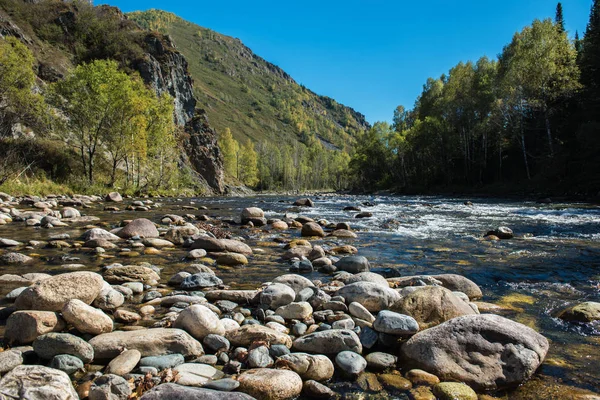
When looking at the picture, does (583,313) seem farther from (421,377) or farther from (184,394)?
(184,394)

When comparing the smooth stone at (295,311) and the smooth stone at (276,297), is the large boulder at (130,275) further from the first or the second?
the smooth stone at (295,311)

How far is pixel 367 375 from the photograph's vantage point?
127 inches

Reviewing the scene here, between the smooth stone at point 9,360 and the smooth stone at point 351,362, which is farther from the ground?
the smooth stone at point 9,360

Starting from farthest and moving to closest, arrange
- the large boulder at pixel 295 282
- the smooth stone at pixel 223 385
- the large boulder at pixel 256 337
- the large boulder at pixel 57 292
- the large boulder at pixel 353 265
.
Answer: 1. the large boulder at pixel 353 265
2. the large boulder at pixel 295 282
3. the large boulder at pixel 57 292
4. the large boulder at pixel 256 337
5. the smooth stone at pixel 223 385

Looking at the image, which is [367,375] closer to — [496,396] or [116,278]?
[496,396]

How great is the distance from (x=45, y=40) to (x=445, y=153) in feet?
212

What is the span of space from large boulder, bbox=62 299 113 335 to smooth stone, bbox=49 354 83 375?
0.64m

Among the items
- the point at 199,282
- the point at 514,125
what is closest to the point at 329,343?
the point at 199,282

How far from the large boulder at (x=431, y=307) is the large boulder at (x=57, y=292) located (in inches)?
157

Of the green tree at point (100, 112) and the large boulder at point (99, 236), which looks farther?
the green tree at point (100, 112)

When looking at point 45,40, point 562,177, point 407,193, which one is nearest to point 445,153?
point 407,193

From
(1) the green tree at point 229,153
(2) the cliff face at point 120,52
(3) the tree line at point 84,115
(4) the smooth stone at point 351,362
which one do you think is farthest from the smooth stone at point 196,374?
(1) the green tree at point 229,153

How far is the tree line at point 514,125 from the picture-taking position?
3059 cm

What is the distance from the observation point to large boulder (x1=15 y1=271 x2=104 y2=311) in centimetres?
385
